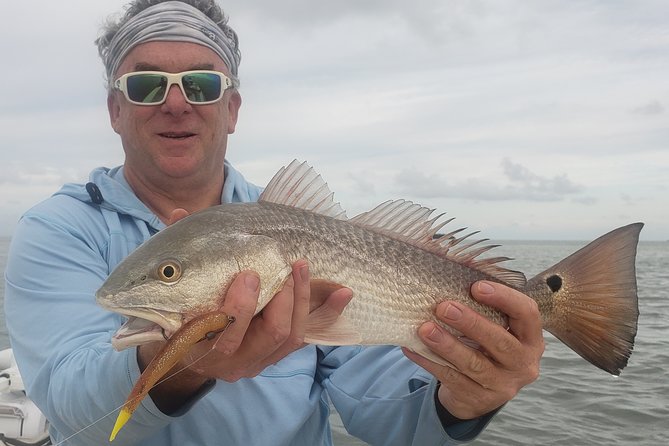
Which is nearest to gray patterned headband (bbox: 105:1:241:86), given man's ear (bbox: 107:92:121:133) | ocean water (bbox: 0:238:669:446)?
man's ear (bbox: 107:92:121:133)

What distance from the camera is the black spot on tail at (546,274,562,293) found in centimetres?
281

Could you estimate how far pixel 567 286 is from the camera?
2.83m

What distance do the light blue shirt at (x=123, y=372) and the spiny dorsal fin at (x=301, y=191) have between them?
0.90 m

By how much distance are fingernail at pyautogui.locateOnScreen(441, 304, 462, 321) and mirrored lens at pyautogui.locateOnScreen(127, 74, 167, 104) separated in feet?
6.30

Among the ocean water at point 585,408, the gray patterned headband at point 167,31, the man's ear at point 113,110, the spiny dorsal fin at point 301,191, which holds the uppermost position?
the gray patterned headband at point 167,31

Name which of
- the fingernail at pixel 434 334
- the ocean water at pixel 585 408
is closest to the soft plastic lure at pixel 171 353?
the fingernail at pixel 434 334

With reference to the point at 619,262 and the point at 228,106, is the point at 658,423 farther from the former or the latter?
the point at 228,106

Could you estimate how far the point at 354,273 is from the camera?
2.51 meters

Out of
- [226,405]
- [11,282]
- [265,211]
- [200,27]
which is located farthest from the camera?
[200,27]

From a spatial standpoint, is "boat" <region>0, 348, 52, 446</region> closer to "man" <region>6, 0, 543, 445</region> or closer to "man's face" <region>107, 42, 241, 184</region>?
"man" <region>6, 0, 543, 445</region>

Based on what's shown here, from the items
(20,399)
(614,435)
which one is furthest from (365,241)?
(614,435)

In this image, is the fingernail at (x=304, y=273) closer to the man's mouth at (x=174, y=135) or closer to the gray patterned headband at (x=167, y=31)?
the man's mouth at (x=174, y=135)

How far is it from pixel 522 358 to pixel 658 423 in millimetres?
7231

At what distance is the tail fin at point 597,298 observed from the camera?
2736mm
